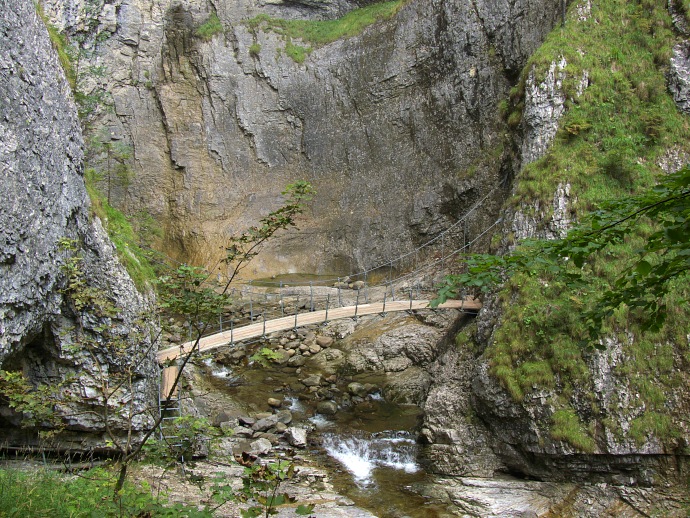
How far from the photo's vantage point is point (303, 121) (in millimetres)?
18953

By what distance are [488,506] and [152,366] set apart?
492cm

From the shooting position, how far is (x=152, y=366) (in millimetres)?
7832

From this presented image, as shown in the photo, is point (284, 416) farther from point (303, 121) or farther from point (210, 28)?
point (210, 28)

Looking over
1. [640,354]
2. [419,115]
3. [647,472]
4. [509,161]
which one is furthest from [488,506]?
[419,115]

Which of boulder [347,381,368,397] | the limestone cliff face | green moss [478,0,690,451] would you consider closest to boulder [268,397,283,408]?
boulder [347,381,368,397]

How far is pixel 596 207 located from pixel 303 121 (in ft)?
41.0

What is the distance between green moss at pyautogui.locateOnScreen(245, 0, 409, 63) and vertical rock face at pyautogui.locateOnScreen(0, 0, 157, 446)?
13701mm

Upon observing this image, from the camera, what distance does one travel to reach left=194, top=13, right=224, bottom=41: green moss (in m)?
18.9

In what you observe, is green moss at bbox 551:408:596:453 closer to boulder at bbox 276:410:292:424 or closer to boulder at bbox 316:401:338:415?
boulder at bbox 316:401:338:415

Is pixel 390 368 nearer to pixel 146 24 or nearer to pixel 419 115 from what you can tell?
pixel 419 115

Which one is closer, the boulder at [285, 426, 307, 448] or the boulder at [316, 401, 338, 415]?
the boulder at [285, 426, 307, 448]

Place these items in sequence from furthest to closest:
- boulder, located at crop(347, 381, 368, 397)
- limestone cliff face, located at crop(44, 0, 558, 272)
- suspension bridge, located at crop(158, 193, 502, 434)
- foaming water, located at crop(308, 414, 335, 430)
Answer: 1. limestone cliff face, located at crop(44, 0, 558, 272)
2. boulder, located at crop(347, 381, 368, 397)
3. suspension bridge, located at crop(158, 193, 502, 434)
4. foaming water, located at crop(308, 414, 335, 430)

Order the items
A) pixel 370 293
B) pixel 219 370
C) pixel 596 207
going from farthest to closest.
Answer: pixel 370 293
pixel 219 370
pixel 596 207

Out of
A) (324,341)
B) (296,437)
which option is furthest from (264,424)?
(324,341)
